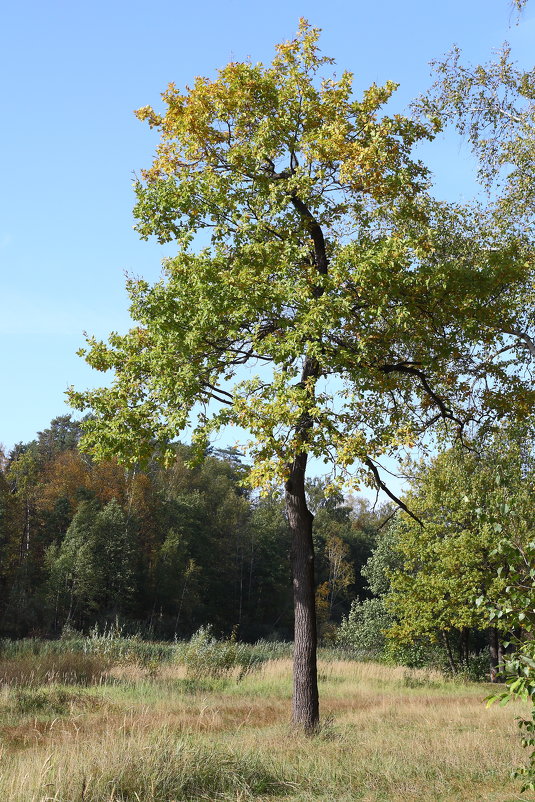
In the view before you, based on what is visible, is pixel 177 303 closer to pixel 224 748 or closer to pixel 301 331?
pixel 301 331

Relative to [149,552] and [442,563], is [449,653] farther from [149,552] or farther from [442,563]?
[149,552]

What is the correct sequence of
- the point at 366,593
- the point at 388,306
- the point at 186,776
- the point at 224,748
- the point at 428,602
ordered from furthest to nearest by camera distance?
the point at 366,593 → the point at 428,602 → the point at 388,306 → the point at 224,748 → the point at 186,776

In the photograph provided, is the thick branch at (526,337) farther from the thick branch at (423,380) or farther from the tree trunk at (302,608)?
the tree trunk at (302,608)

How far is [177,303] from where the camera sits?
1286 centimetres

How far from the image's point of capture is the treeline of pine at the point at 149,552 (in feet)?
158

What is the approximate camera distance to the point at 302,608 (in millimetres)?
13062

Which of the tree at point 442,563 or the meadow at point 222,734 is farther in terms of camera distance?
the tree at point 442,563

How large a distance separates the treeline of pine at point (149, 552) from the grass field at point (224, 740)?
75.6ft

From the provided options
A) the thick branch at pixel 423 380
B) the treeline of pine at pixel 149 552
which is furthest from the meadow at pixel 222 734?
the treeline of pine at pixel 149 552

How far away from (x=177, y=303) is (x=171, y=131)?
12.5ft

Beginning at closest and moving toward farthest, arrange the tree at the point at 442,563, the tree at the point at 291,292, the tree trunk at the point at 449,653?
the tree at the point at 291,292 < the tree at the point at 442,563 < the tree trunk at the point at 449,653

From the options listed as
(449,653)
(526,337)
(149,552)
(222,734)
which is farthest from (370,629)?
(149,552)

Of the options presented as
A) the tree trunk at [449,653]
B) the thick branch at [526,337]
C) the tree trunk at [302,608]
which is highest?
the thick branch at [526,337]

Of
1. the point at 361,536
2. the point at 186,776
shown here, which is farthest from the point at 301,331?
the point at 361,536
